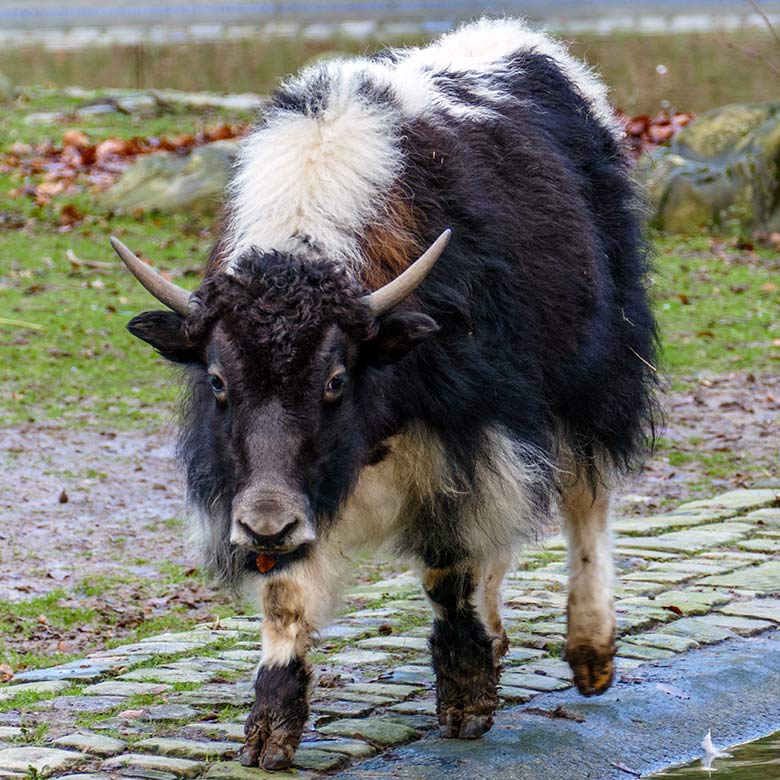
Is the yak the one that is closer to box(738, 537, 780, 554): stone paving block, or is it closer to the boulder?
box(738, 537, 780, 554): stone paving block

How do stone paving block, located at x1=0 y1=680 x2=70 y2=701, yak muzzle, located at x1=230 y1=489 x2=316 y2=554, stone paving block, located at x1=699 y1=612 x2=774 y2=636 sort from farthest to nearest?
1. stone paving block, located at x1=699 y1=612 x2=774 y2=636
2. stone paving block, located at x1=0 y1=680 x2=70 y2=701
3. yak muzzle, located at x1=230 y1=489 x2=316 y2=554

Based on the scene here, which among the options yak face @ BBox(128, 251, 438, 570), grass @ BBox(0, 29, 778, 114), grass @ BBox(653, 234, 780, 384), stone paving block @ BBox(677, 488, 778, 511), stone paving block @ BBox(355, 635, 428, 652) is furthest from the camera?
grass @ BBox(0, 29, 778, 114)

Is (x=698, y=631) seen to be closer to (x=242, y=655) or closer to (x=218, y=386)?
(x=242, y=655)

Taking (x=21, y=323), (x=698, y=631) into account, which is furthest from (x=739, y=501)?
(x=21, y=323)

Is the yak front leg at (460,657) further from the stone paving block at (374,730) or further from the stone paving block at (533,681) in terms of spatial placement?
the stone paving block at (533,681)

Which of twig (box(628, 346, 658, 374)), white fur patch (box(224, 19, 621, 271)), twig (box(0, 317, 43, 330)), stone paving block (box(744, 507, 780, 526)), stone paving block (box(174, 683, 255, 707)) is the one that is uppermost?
white fur patch (box(224, 19, 621, 271))

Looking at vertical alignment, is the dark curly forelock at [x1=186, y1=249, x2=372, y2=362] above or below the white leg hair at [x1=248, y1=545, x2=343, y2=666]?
above

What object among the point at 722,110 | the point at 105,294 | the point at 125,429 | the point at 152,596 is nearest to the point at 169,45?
the point at 722,110

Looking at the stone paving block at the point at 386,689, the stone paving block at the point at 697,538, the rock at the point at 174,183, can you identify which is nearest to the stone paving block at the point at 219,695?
the stone paving block at the point at 386,689

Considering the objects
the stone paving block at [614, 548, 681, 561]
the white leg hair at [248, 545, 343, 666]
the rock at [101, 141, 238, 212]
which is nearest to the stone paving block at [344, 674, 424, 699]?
the white leg hair at [248, 545, 343, 666]

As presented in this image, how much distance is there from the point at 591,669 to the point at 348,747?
112 centimetres

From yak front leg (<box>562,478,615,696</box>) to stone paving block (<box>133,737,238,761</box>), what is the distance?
4.63 feet

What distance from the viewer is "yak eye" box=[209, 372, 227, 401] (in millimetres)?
4750

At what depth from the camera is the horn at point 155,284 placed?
486cm
